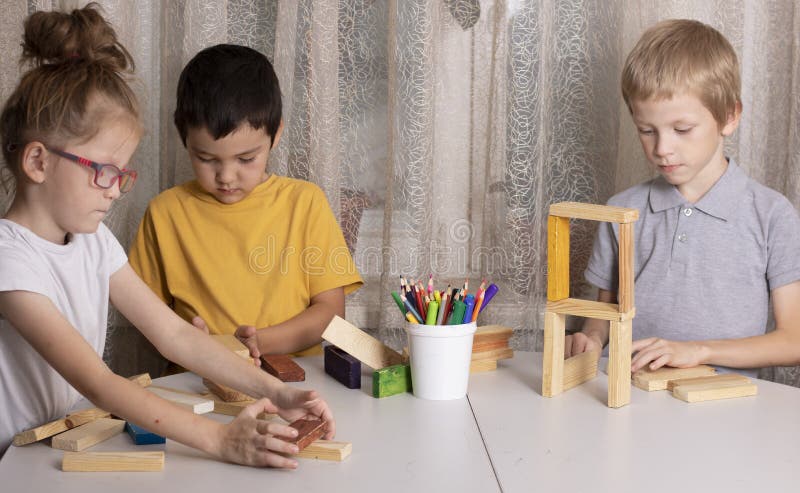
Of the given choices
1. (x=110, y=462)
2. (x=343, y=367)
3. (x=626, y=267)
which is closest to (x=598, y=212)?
(x=626, y=267)

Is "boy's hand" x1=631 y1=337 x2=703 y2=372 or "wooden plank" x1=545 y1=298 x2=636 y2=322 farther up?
"wooden plank" x1=545 y1=298 x2=636 y2=322

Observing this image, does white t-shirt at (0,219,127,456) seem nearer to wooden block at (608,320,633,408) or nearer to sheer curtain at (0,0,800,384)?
sheer curtain at (0,0,800,384)

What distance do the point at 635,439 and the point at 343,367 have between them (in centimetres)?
41

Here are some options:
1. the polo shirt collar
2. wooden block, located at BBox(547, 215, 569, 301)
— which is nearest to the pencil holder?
wooden block, located at BBox(547, 215, 569, 301)

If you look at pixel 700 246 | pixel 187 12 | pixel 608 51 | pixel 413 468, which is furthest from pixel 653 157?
pixel 187 12

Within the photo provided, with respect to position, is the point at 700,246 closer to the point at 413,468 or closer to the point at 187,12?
the point at 413,468

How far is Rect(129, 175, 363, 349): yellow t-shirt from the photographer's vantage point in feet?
5.51

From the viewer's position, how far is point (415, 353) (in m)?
1.17

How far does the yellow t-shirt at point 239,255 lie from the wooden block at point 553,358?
60 centimetres

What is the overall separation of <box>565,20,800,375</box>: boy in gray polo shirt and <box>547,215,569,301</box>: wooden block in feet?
1.11

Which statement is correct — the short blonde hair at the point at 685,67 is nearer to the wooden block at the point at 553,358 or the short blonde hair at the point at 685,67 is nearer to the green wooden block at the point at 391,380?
the wooden block at the point at 553,358

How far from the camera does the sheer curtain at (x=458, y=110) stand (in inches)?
69.2

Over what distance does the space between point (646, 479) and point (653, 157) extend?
745 mm

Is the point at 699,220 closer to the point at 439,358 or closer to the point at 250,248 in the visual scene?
the point at 439,358
